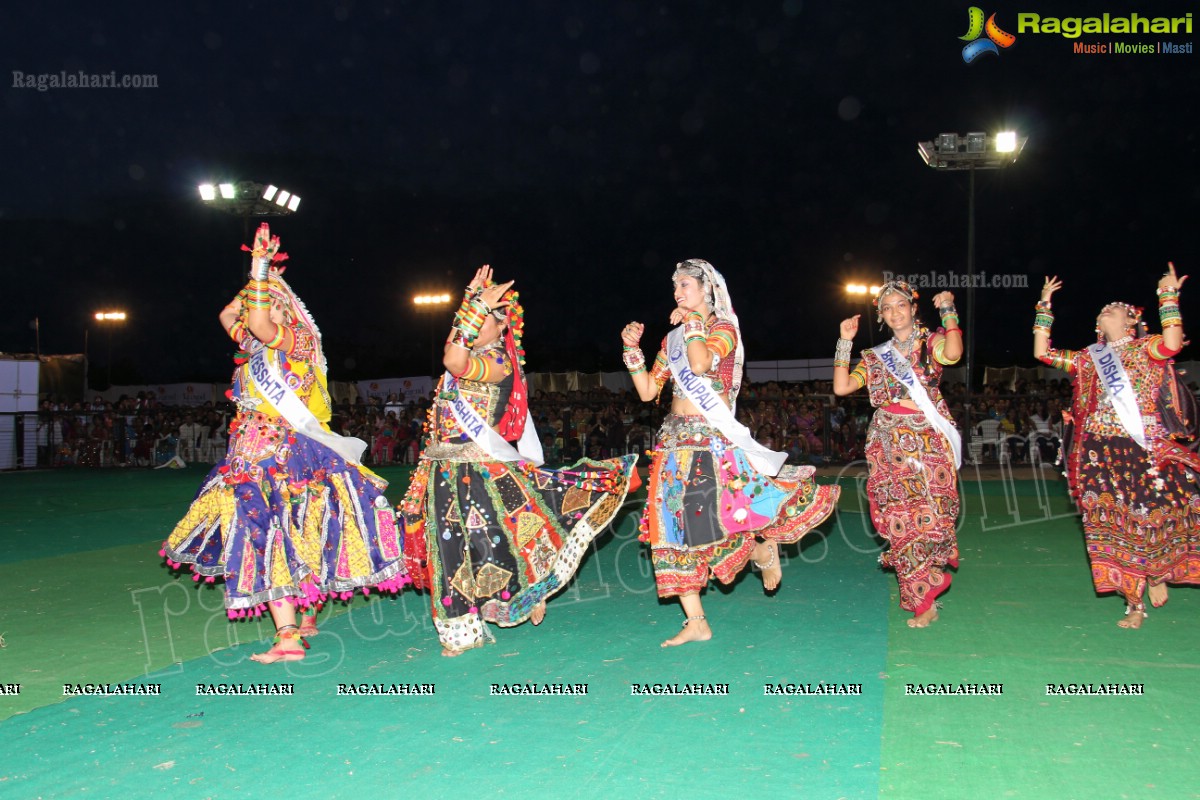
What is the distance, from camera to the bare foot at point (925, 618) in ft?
17.4

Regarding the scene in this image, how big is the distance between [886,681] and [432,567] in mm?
2245

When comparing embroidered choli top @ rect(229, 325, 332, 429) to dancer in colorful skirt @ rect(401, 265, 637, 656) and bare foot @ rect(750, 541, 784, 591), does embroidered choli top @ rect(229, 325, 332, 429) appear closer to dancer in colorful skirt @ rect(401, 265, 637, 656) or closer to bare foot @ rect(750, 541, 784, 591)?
dancer in colorful skirt @ rect(401, 265, 637, 656)

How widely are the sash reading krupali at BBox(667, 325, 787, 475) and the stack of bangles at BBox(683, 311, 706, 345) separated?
12 cm

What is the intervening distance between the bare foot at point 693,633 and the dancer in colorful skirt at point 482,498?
0.67m

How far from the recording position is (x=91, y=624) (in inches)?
220

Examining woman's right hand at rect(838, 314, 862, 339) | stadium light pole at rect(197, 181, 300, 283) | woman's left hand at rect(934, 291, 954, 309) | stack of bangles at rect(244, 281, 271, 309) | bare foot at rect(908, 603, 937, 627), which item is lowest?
bare foot at rect(908, 603, 937, 627)

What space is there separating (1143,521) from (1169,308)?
1.23 meters

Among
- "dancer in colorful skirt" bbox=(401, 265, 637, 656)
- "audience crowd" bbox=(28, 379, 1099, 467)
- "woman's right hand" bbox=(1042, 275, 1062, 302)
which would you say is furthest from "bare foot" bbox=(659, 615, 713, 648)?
"audience crowd" bbox=(28, 379, 1099, 467)

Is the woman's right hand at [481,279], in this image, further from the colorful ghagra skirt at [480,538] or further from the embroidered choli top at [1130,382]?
Answer: the embroidered choli top at [1130,382]

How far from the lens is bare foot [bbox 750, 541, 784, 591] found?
18.6ft

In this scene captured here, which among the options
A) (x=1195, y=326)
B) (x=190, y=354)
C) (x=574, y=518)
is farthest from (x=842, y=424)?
(x=190, y=354)

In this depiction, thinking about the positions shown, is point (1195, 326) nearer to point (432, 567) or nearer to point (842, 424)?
point (842, 424)

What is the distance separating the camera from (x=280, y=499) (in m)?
4.78

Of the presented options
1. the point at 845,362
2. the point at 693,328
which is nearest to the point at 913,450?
the point at 845,362
